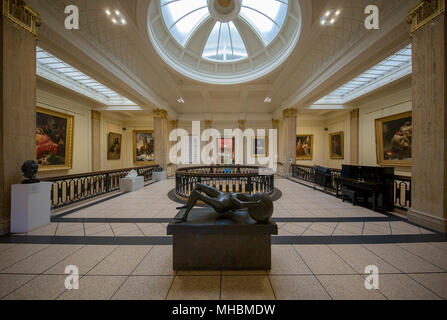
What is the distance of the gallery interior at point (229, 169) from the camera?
1.84 meters

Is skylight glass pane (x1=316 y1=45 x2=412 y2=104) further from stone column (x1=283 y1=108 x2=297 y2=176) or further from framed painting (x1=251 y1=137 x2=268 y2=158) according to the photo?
framed painting (x1=251 y1=137 x2=268 y2=158)

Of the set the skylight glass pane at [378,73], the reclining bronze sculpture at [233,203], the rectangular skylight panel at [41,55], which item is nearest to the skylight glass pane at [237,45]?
the skylight glass pane at [378,73]

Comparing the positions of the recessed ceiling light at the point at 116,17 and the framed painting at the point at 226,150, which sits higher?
the recessed ceiling light at the point at 116,17

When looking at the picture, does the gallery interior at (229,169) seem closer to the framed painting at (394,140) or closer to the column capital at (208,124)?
the framed painting at (394,140)

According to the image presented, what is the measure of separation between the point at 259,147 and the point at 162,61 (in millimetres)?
Answer: 9391

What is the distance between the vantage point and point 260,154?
44.3 ft

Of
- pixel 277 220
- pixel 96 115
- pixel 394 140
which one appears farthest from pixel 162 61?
pixel 394 140

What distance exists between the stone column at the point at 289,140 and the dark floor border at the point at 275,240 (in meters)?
7.87

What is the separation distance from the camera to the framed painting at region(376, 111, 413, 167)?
294 inches

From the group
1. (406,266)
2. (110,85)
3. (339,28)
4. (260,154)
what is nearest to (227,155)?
(260,154)

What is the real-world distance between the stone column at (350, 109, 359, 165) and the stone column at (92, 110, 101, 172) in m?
17.3

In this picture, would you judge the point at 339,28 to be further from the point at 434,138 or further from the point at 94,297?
the point at 94,297

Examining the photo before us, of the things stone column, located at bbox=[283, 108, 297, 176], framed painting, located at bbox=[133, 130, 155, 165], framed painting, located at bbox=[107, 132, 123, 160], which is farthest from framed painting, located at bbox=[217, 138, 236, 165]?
framed painting, located at bbox=[107, 132, 123, 160]
